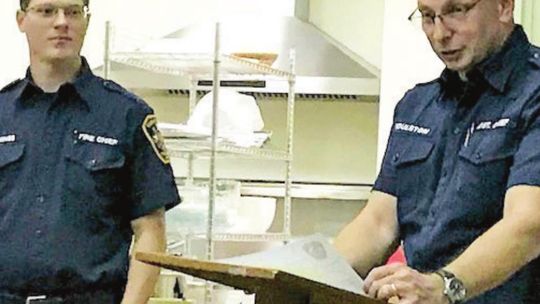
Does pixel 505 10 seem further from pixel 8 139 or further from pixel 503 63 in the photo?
pixel 8 139

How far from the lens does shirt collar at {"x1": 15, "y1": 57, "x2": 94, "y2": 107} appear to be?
2.15m

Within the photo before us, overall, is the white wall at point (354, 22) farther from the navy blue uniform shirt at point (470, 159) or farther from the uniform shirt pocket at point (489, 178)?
the uniform shirt pocket at point (489, 178)

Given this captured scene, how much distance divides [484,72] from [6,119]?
3.47 ft

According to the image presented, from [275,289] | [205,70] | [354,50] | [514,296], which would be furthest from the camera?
[354,50]

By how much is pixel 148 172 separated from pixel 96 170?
0.11 metres

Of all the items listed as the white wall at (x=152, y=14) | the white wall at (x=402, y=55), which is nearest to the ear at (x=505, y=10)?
the white wall at (x=402, y=55)

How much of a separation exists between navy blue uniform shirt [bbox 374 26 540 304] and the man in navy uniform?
57 cm

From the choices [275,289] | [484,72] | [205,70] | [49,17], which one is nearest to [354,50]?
[205,70]

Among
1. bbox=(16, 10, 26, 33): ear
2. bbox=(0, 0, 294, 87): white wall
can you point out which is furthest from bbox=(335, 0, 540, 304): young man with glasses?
bbox=(0, 0, 294, 87): white wall

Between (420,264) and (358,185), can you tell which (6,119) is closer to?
(420,264)

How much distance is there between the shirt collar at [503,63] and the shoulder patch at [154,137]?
2.40ft

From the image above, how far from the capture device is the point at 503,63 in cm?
164

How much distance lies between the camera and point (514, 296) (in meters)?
1.58

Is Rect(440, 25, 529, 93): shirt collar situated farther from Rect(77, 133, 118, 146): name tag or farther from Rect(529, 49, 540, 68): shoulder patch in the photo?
Rect(77, 133, 118, 146): name tag
